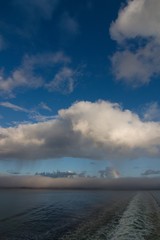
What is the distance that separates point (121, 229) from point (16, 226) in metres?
18.0

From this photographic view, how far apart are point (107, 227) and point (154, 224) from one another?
7794 mm

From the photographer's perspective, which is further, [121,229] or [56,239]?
[121,229]

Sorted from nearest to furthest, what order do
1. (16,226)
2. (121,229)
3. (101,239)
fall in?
(101,239)
(121,229)
(16,226)

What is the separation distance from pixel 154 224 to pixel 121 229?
6922 millimetres

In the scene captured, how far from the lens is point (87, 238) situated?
3088 cm

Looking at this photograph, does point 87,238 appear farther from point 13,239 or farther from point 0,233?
point 0,233

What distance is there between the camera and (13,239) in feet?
108

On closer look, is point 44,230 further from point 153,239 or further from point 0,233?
point 153,239

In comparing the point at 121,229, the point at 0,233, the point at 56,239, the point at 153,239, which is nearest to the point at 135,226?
the point at 121,229

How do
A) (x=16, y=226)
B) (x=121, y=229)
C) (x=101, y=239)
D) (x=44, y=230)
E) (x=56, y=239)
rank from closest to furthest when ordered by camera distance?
(x=101, y=239) → (x=56, y=239) → (x=121, y=229) → (x=44, y=230) → (x=16, y=226)

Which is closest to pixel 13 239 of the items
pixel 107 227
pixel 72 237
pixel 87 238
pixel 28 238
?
pixel 28 238

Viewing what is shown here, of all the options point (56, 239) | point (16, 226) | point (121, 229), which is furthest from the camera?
point (16, 226)

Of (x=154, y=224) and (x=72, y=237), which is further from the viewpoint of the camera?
(x=154, y=224)

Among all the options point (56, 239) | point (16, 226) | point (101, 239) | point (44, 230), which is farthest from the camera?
point (16, 226)
